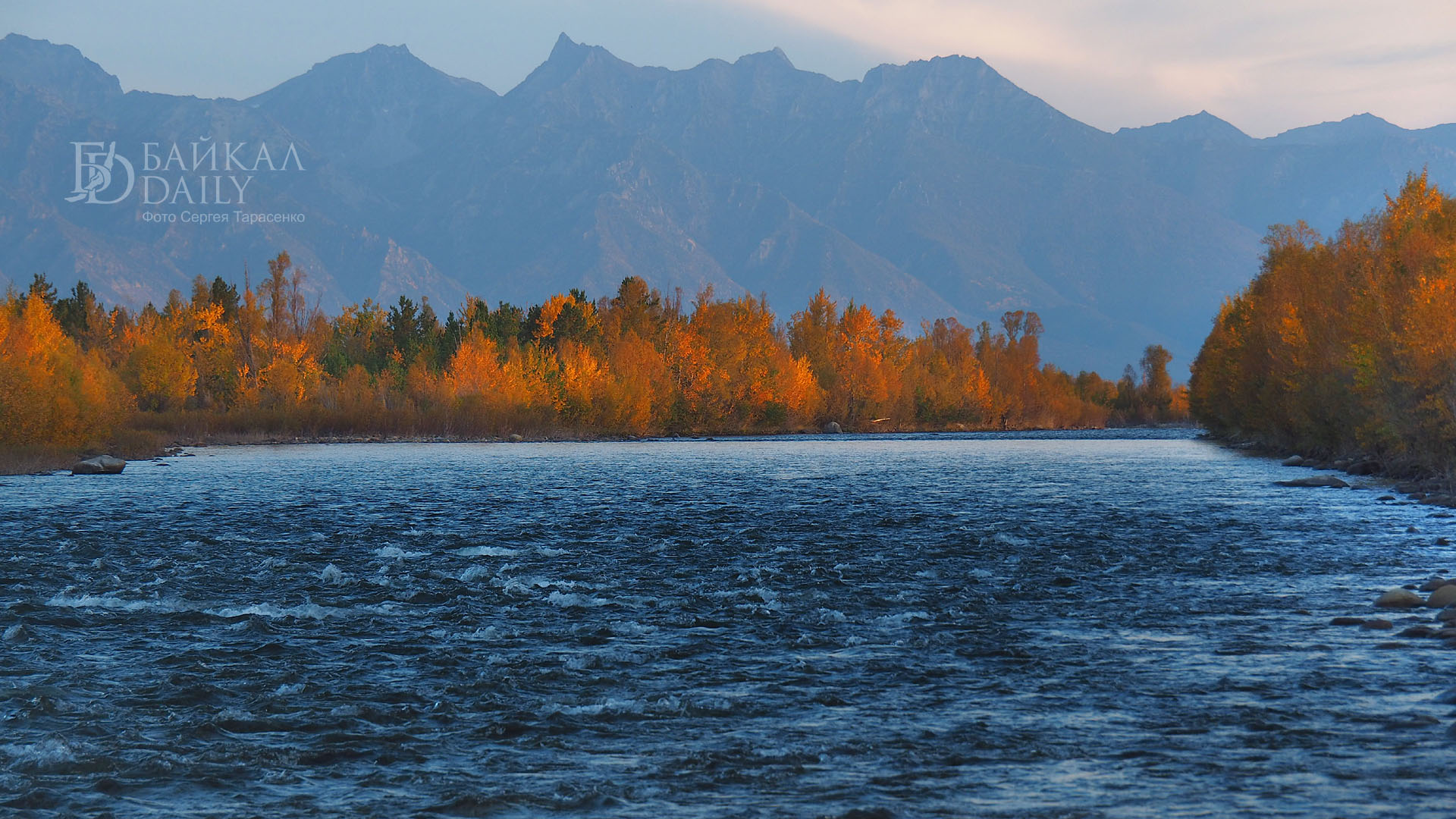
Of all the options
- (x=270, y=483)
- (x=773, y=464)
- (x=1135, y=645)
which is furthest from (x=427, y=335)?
(x=1135, y=645)

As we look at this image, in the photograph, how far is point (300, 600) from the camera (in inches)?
958

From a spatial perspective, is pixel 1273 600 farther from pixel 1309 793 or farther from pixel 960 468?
pixel 960 468

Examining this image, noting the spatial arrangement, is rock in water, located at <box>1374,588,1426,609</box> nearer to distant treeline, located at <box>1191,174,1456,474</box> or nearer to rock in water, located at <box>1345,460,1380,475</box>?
distant treeline, located at <box>1191,174,1456,474</box>

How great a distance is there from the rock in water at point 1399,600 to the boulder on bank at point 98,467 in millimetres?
62103

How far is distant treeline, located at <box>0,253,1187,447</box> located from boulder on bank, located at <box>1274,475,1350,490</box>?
6957 centimetres

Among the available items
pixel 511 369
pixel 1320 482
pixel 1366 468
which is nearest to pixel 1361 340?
pixel 1366 468

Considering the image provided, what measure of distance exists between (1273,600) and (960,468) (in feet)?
163

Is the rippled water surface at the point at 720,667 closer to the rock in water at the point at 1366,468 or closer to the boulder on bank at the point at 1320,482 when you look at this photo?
the boulder on bank at the point at 1320,482

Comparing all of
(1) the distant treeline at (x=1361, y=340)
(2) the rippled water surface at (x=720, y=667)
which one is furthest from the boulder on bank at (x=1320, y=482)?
(2) the rippled water surface at (x=720, y=667)

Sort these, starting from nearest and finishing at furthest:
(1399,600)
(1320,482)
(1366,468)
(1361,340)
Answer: (1399,600), (1320,482), (1361,340), (1366,468)

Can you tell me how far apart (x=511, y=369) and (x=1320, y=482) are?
83092 millimetres

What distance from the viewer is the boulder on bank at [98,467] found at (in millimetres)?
63781

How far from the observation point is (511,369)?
12012cm

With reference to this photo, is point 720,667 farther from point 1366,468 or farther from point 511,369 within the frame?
Result: point 511,369
